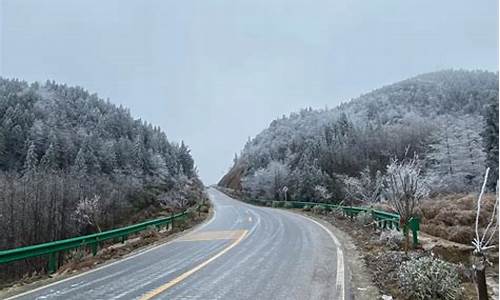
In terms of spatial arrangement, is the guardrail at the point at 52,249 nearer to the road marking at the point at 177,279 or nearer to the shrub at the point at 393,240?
the road marking at the point at 177,279

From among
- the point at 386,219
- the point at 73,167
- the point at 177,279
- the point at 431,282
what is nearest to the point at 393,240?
the point at 386,219

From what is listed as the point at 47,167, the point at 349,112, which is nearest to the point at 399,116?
the point at 349,112

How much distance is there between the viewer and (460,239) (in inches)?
611

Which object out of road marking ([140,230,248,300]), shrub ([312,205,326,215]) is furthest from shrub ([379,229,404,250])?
shrub ([312,205,326,215])

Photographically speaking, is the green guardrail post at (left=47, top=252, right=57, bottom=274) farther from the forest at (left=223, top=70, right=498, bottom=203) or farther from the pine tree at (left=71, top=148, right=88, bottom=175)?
the pine tree at (left=71, top=148, right=88, bottom=175)

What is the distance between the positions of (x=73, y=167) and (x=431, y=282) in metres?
59.8

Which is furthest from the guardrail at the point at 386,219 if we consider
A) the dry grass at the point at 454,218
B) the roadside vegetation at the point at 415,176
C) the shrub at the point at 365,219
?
the dry grass at the point at 454,218

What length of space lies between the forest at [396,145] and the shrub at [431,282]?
12598 millimetres

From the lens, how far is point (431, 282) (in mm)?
6418

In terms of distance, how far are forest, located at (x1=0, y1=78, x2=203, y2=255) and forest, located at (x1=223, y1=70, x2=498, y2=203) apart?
60.4ft

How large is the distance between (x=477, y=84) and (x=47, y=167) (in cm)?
10066

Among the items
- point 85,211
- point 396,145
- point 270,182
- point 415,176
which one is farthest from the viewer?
point 396,145

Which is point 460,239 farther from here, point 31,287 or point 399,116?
point 399,116

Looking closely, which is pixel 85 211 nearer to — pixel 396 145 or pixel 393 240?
pixel 393 240
